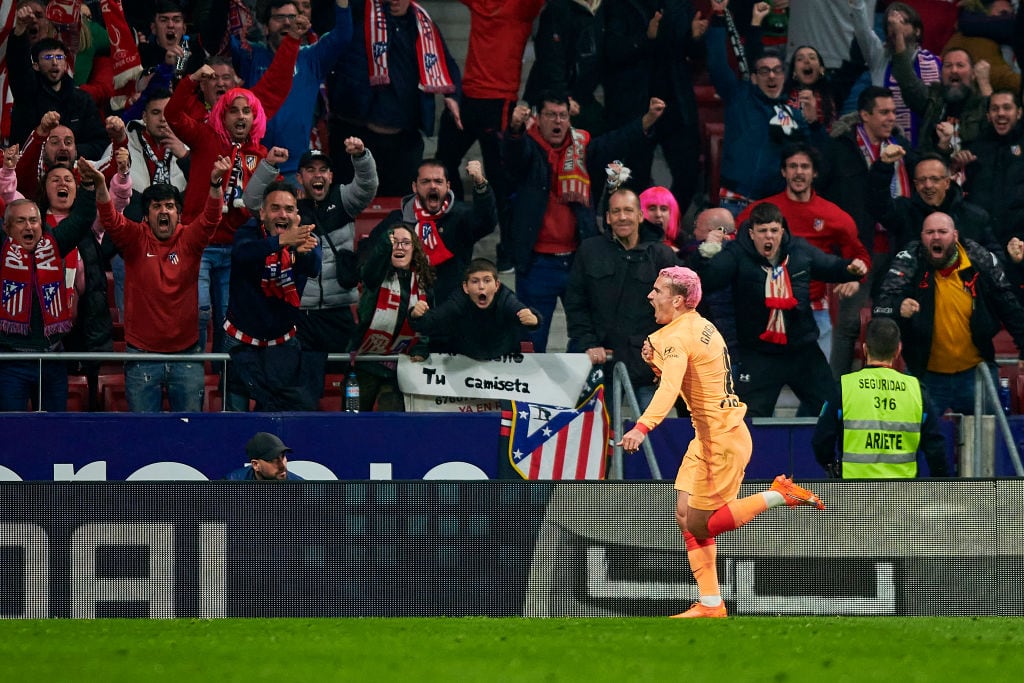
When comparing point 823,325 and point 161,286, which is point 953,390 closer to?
point 823,325

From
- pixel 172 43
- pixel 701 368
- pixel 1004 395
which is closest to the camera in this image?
pixel 701 368

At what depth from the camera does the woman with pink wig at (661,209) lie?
38.0ft

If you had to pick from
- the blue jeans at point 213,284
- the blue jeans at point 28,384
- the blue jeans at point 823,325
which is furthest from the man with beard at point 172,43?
the blue jeans at point 823,325

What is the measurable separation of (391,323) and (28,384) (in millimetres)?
2283

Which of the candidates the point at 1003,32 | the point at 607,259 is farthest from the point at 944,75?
the point at 607,259

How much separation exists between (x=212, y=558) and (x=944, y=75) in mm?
7423

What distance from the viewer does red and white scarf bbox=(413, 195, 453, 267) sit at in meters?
11.5

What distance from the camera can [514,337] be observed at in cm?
1097

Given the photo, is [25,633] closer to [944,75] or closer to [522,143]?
[522,143]

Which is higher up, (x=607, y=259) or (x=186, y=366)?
(x=607, y=259)

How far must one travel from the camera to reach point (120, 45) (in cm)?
1312

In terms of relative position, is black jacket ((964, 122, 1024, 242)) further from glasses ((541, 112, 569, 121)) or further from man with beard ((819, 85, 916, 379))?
glasses ((541, 112, 569, 121))

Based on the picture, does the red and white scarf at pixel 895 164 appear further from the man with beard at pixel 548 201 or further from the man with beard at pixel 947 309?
the man with beard at pixel 548 201

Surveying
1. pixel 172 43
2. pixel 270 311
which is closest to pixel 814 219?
pixel 270 311
